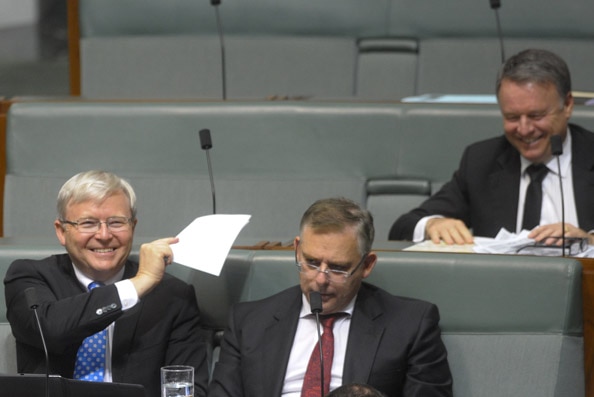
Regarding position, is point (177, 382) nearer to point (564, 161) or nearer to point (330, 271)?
point (330, 271)

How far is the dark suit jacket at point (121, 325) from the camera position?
5.52 feet

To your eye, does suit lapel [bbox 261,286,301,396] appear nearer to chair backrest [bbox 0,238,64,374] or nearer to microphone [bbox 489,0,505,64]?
chair backrest [bbox 0,238,64,374]

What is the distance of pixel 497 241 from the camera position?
1.88 meters

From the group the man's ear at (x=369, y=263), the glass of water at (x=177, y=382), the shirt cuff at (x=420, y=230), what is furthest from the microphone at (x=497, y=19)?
the glass of water at (x=177, y=382)

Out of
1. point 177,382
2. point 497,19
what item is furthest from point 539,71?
point 177,382

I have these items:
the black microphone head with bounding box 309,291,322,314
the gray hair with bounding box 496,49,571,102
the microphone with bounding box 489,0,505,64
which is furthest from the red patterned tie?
the microphone with bounding box 489,0,505,64

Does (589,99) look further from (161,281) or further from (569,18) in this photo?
(161,281)

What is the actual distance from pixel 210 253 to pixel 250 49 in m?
1.52

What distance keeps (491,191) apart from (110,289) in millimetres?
863

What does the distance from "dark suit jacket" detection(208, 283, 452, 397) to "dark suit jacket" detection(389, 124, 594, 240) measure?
48 centimetres

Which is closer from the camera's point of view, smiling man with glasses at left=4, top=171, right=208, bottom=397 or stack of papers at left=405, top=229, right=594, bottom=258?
smiling man with glasses at left=4, top=171, right=208, bottom=397

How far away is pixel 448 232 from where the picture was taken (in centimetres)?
196

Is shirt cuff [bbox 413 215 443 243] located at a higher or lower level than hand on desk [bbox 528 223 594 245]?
lower

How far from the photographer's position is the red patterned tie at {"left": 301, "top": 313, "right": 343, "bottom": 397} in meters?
1.62
